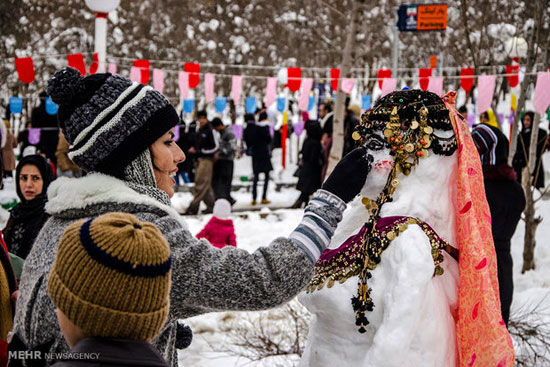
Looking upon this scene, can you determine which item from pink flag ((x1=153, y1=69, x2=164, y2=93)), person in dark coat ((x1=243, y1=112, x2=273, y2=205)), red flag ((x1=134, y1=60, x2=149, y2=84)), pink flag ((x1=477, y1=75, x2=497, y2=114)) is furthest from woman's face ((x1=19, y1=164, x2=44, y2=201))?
person in dark coat ((x1=243, y1=112, x2=273, y2=205))

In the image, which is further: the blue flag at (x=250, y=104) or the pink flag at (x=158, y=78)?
the blue flag at (x=250, y=104)

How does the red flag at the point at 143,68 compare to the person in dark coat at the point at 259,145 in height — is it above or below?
above

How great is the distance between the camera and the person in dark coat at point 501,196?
446cm

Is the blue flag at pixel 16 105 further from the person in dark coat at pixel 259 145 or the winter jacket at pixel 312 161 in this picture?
the winter jacket at pixel 312 161

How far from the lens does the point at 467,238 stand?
2359 mm

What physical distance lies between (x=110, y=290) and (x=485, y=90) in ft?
23.1

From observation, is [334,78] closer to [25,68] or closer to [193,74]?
[193,74]

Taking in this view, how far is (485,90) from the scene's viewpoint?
7.46m

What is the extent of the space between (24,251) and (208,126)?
671cm

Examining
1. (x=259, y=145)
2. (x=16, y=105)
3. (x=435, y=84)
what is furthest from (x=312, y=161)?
(x=16, y=105)

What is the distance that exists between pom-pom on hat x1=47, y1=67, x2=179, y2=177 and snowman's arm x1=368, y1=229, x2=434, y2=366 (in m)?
1.08

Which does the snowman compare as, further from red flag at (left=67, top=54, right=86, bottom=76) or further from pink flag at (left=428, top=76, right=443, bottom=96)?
red flag at (left=67, top=54, right=86, bottom=76)

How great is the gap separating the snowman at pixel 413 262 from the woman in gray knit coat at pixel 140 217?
624 millimetres

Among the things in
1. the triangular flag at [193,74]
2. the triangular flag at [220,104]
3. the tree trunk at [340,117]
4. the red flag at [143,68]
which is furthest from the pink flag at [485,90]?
the triangular flag at [220,104]
